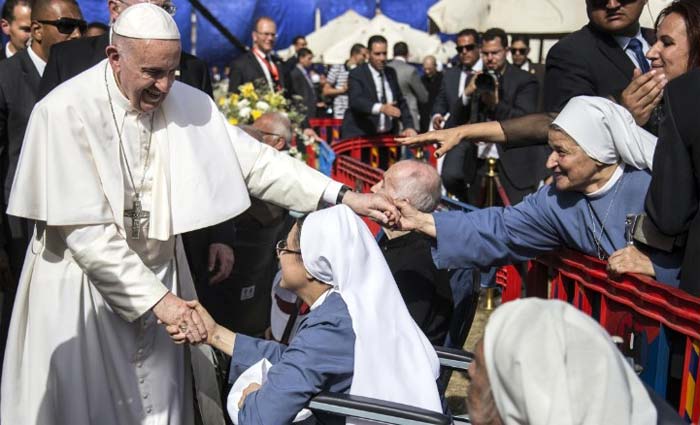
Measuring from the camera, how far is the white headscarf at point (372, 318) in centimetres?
336

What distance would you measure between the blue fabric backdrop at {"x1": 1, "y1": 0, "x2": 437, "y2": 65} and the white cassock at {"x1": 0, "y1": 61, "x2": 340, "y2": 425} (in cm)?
1285

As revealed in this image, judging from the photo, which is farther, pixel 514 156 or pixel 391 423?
pixel 514 156

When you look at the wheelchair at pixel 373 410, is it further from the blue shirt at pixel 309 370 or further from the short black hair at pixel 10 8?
the short black hair at pixel 10 8

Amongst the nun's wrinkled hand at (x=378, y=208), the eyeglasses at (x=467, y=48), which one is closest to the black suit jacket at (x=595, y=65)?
the nun's wrinkled hand at (x=378, y=208)

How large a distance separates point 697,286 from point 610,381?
1787mm

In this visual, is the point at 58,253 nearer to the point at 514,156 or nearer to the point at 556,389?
the point at 556,389

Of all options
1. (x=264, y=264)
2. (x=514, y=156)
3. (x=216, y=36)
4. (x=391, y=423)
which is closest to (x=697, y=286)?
(x=391, y=423)

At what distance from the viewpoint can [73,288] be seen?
13.3ft

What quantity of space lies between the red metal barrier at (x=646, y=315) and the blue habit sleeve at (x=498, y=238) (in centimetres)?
13

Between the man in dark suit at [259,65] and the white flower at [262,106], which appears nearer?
the white flower at [262,106]

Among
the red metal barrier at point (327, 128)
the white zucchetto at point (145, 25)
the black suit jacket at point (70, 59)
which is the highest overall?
the white zucchetto at point (145, 25)

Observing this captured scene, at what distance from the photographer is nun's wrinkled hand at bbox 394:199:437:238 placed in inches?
171

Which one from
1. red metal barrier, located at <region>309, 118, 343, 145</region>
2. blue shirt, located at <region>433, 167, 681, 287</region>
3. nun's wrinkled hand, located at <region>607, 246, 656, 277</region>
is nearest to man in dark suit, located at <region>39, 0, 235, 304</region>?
blue shirt, located at <region>433, 167, 681, 287</region>

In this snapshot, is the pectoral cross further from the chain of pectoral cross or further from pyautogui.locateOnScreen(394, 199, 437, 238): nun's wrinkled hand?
pyautogui.locateOnScreen(394, 199, 437, 238): nun's wrinkled hand
